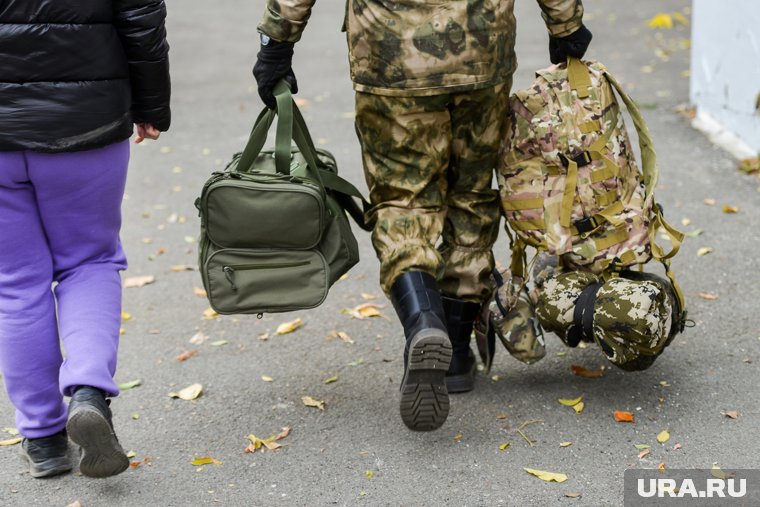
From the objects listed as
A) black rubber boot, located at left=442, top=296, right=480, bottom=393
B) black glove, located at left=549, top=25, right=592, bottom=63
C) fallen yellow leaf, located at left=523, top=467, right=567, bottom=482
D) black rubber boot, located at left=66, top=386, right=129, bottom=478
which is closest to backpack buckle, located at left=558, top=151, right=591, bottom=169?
black glove, located at left=549, top=25, right=592, bottom=63

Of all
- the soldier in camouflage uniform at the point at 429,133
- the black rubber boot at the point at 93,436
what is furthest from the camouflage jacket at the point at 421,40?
the black rubber boot at the point at 93,436

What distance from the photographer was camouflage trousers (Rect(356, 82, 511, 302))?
3613mm

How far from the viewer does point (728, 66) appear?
23.1 ft

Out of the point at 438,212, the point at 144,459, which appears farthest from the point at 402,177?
the point at 144,459

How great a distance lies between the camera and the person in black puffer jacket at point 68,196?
3.21 m

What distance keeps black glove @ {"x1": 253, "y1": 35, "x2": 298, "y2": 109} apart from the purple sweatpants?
1.79ft

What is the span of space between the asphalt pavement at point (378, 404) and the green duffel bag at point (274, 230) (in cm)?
56

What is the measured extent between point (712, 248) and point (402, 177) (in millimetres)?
2350

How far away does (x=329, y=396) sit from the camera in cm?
415

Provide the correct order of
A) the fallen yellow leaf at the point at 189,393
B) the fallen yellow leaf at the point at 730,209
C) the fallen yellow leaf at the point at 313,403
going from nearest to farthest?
1. the fallen yellow leaf at the point at 313,403
2. the fallen yellow leaf at the point at 189,393
3. the fallen yellow leaf at the point at 730,209

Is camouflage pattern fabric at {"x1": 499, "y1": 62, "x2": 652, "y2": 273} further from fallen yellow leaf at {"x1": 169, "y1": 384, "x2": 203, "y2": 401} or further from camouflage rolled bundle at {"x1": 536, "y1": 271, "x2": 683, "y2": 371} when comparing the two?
fallen yellow leaf at {"x1": 169, "y1": 384, "x2": 203, "y2": 401}

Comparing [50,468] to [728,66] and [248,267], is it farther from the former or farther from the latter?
[728,66]

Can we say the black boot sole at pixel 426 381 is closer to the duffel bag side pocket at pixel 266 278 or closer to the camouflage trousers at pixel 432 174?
the camouflage trousers at pixel 432 174

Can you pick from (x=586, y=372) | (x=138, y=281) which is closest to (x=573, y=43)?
(x=586, y=372)
